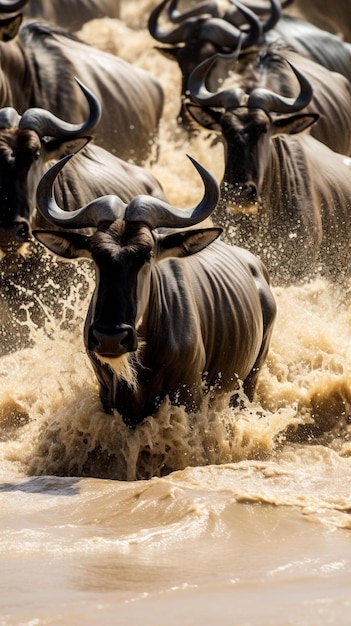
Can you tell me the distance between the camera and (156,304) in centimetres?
822

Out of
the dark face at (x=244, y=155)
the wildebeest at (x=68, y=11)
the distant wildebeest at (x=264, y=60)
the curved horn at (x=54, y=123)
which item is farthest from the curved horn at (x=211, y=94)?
the wildebeest at (x=68, y=11)

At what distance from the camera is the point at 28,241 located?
978cm

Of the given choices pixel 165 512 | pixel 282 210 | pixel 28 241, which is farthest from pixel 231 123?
pixel 165 512

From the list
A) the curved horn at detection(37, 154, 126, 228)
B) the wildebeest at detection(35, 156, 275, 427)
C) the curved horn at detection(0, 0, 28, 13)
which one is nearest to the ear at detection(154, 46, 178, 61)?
the curved horn at detection(0, 0, 28, 13)

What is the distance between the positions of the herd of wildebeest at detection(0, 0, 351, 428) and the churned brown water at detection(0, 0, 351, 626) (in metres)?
0.26

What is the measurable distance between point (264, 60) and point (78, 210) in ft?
19.5

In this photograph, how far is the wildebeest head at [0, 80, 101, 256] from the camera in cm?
970

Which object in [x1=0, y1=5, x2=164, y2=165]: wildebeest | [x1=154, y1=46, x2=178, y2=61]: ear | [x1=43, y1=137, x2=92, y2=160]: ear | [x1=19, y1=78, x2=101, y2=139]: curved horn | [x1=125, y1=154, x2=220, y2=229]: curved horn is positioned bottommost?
[x1=154, y1=46, x2=178, y2=61]: ear

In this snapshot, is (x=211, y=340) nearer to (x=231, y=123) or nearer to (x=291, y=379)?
(x=291, y=379)

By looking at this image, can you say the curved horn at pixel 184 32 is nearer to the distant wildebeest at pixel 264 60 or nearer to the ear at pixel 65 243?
the distant wildebeest at pixel 264 60

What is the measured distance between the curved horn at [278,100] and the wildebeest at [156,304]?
285 centimetres

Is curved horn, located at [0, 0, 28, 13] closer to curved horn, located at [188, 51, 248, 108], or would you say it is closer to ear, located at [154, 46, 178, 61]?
curved horn, located at [188, 51, 248, 108]

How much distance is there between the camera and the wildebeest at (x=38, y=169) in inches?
383

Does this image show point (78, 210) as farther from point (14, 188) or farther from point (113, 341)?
point (14, 188)
